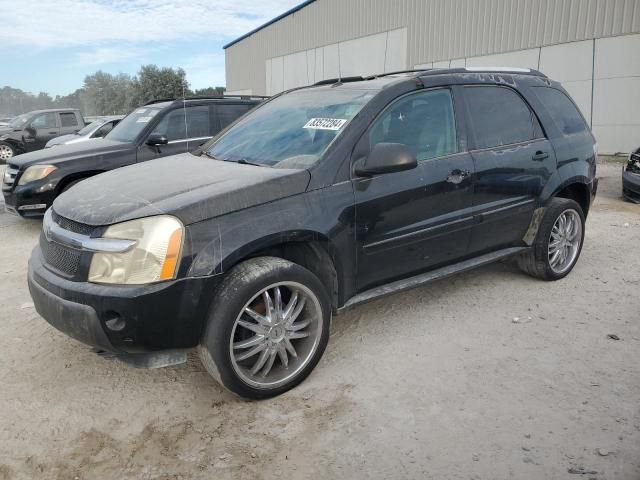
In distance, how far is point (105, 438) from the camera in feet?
8.79

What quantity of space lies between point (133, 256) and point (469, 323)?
8.03 ft

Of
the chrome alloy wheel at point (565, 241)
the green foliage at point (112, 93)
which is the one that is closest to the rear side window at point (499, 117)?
the chrome alloy wheel at point (565, 241)

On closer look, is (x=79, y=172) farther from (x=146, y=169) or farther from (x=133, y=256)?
(x=133, y=256)

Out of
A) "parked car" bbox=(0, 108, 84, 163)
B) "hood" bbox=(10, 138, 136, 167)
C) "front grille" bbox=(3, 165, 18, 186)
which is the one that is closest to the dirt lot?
"hood" bbox=(10, 138, 136, 167)

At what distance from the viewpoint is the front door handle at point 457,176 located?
12.1 ft

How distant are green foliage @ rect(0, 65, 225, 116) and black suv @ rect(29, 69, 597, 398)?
36.5m

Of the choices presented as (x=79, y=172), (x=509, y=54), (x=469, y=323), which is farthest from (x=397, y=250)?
(x=509, y=54)

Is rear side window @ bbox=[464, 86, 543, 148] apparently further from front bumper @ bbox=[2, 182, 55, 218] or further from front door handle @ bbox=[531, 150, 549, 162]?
front bumper @ bbox=[2, 182, 55, 218]

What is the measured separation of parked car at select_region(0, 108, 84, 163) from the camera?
648 inches

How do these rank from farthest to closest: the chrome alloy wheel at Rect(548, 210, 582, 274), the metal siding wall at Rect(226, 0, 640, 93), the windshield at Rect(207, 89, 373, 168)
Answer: the metal siding wall at Rect(226, 0, 640, 93), the chrome alloy wheel at Rect(548, 210, 582, 274), the windshield at Rect(207, 89, 373, 168)

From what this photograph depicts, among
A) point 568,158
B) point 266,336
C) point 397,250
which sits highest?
point 568,158

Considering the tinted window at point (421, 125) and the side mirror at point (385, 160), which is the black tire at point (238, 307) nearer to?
the side mirror at point (385, 160)

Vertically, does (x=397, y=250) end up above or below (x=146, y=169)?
below

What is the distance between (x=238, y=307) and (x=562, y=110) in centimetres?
352
